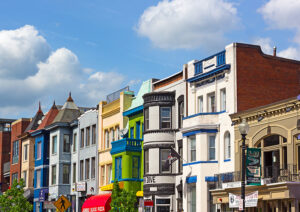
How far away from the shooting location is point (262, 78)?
4372cm

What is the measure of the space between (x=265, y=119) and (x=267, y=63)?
23.3 ft

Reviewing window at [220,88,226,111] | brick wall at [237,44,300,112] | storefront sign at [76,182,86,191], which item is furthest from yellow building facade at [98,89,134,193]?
brick wall at [237,44,300,112]

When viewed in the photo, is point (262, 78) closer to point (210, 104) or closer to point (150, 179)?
point (210, 104)

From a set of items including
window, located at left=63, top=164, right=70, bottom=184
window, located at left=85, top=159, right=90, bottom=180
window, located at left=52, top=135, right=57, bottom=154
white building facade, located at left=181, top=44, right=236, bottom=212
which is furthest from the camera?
window, located at left=52, top=135, right=57, bottom=154

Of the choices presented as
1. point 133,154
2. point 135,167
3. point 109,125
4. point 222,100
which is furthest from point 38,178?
point 222,100

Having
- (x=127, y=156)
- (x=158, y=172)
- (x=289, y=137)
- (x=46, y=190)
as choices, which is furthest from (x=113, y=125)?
(x=289, y=137)

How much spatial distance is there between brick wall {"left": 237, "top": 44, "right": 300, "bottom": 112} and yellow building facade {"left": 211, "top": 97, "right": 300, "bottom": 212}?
2376mm

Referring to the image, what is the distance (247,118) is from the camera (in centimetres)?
3991

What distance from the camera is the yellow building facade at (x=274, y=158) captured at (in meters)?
34.6

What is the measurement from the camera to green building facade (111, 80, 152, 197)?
52.8 m

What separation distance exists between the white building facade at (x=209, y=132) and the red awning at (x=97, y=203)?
10739 mm

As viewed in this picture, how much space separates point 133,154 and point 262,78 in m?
Result: 14.2

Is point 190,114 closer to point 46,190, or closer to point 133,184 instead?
point 133,184

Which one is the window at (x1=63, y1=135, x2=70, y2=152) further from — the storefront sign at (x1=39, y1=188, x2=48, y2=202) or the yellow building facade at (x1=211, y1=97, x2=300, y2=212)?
the yellow building facade at (x1=211, y1=97, x2=300, y2=212)
